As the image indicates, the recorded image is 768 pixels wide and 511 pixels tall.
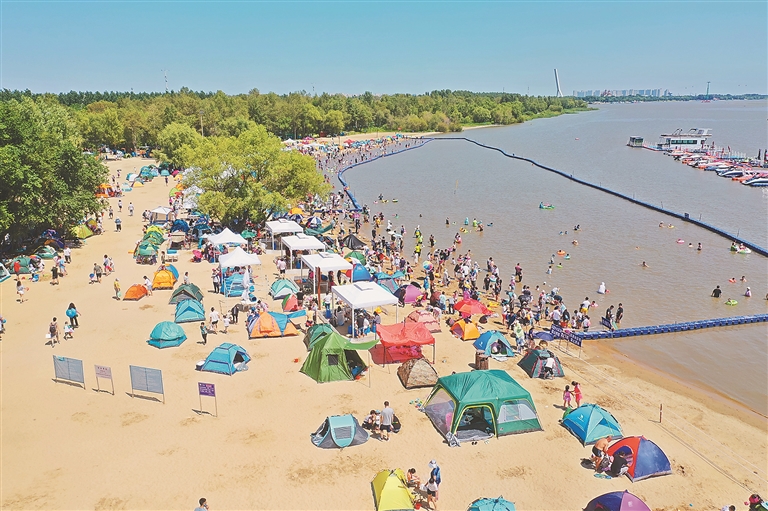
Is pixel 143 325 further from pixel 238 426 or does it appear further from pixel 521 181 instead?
pixel 521 181

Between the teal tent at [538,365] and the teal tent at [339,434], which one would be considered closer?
the teal tent at [339,434]

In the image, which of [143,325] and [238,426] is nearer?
[238,426]

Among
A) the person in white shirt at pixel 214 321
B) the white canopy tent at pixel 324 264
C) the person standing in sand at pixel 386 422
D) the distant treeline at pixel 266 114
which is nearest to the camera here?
the person standing in sand at pixel 386 422

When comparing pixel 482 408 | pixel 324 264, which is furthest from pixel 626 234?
pixel 482 408

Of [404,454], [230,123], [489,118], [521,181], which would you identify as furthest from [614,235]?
[489,118]

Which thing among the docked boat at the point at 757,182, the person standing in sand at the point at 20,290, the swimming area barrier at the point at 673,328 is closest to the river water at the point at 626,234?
the swimming area barrier at the point at 673,328

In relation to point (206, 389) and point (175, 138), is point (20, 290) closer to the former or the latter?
point (206, 389)

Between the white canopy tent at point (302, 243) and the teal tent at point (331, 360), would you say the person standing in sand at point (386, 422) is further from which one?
the white canopy tent at point (302, 243)
